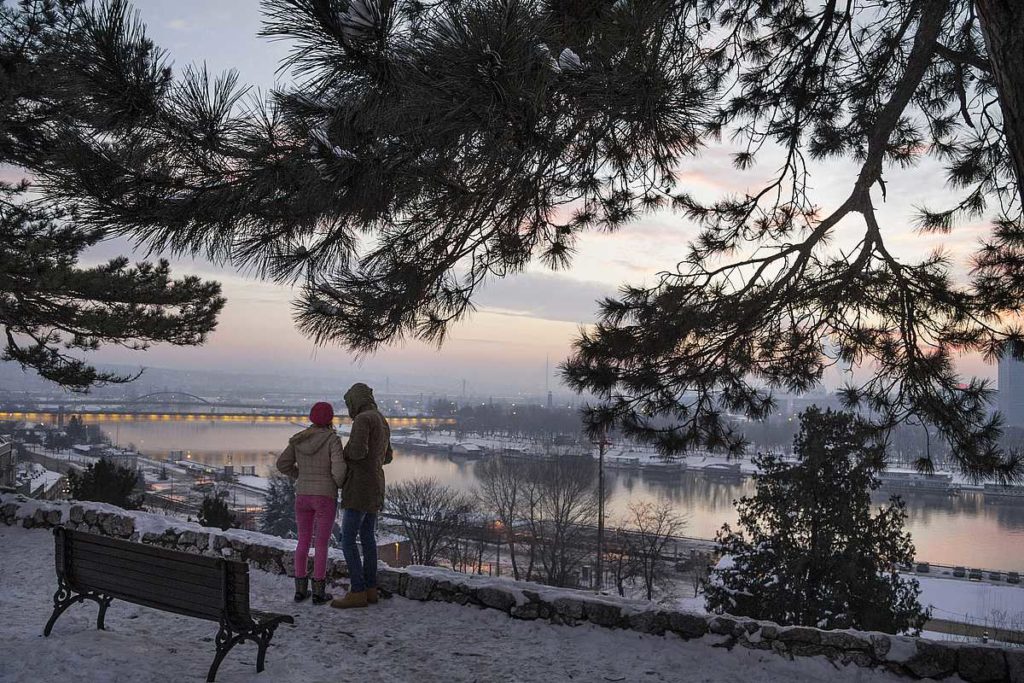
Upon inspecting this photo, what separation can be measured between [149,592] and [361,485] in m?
1.10

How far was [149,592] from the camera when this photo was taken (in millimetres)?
3059

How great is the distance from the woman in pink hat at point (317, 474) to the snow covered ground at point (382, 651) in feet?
1.44

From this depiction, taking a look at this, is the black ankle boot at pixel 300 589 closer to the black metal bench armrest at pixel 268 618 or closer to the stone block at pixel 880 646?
the black metal bench armrest at pixel 268 618

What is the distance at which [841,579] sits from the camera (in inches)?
326

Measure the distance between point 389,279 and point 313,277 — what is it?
1.02ft

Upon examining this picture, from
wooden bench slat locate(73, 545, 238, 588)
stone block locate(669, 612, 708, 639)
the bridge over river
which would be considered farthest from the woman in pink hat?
the bridge over river

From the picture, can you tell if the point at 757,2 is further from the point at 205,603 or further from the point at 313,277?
the point at 205,603

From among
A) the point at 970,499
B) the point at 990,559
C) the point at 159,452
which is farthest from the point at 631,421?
the point at 159,452

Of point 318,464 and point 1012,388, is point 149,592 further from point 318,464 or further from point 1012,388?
point 1012,388

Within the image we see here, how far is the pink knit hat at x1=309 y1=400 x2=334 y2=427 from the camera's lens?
3.76 m

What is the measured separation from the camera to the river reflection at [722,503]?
23359 millimetres

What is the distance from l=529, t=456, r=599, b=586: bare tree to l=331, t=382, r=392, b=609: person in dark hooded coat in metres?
14.2

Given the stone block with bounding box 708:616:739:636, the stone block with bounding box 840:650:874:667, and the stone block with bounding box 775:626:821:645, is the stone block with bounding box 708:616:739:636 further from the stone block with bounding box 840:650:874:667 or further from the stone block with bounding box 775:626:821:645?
the stone block with bounding box 840:650:874:667

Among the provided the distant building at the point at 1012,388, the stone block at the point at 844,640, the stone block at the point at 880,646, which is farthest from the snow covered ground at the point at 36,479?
the distant building at the point at 1012,388
